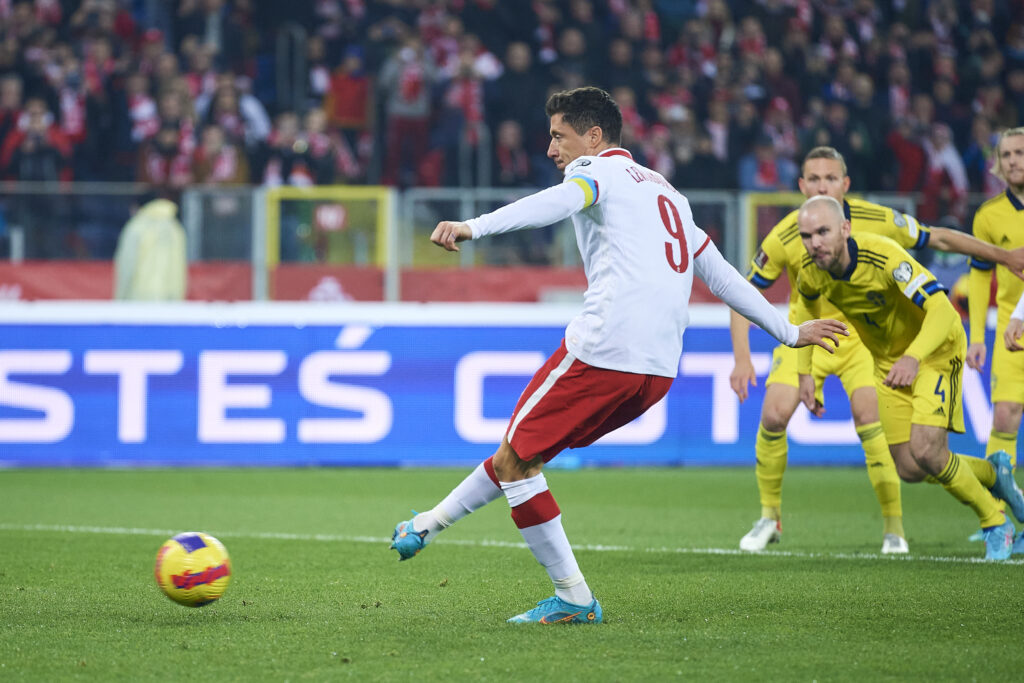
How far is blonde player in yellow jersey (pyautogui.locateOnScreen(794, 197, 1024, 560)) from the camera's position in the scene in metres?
6.36

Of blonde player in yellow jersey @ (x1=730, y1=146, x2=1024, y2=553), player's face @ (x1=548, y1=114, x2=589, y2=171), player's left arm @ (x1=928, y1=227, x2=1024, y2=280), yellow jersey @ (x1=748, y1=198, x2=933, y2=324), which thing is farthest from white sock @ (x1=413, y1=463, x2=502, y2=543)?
player's left arm @ (x1=928, y1=227, x2=1024, y2=280)

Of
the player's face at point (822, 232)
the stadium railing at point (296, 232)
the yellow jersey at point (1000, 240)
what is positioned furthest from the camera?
the stadium railing at point (296, 232)

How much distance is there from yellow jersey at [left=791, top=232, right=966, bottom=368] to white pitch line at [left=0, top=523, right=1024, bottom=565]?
1.04 m

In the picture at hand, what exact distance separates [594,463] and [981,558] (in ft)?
18.3

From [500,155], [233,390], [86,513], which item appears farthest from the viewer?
[500,155]

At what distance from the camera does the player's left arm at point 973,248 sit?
22.6 feet

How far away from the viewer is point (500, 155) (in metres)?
15.4

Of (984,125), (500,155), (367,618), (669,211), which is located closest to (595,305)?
(669,211)

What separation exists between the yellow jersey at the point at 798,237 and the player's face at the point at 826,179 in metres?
0.09

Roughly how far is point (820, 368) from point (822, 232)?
1.90 metres

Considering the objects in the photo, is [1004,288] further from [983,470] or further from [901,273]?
[901,273]

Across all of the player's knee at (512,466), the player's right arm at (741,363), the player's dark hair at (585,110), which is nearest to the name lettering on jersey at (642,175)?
the player's dark hair at (585,110)

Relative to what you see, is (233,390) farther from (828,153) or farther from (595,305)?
(595,305)

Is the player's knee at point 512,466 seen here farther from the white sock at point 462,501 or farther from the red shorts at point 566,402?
the white sock at point 462,501
